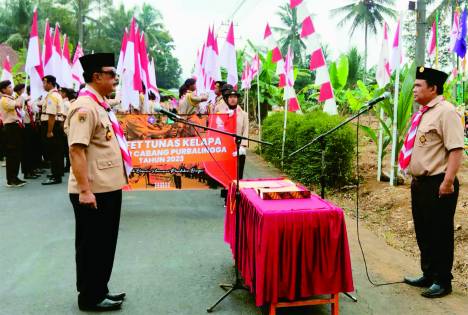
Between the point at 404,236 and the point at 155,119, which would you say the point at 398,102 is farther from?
the point at 155,119

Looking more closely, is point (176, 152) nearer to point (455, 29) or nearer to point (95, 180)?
point (95, 180)

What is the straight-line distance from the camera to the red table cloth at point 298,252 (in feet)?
11.3

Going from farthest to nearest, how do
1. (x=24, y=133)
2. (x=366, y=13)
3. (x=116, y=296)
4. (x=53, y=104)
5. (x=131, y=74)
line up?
(x=366, y=13)
(x=24, y=133)
(x=131, y=74)
(x=53, y=104)
(x=116, y=296)

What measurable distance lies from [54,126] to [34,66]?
1282 millimetres

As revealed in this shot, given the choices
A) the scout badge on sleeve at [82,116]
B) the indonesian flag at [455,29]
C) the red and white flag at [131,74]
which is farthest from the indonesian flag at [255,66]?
the scout badge on sleeve at [82,116]

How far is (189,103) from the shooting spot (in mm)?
9672

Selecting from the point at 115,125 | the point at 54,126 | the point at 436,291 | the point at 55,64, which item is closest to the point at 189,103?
the point at 54,126

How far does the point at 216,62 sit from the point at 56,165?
168 inches

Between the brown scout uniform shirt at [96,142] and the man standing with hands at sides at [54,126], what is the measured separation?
6274 millimetres

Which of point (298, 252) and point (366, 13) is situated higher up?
point (366, 13)

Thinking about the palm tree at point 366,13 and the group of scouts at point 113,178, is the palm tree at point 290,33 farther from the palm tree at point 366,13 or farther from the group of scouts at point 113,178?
the group of scouts at point 113,178

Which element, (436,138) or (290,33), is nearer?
(436,138)

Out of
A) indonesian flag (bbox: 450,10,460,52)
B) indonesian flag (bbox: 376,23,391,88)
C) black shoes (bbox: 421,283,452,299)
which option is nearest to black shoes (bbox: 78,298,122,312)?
black shoes (bbox: 421,283,452,299)

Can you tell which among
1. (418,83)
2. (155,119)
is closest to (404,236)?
(418,83)
